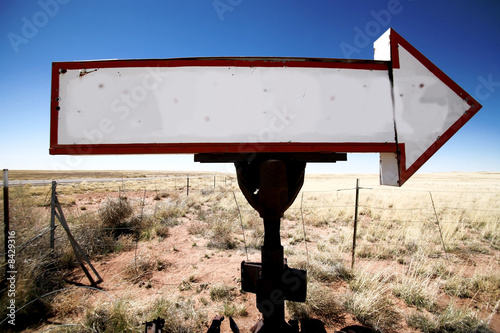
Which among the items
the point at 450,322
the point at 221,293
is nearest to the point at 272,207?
the point at 221,293

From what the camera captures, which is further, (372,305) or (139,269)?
(139,269)

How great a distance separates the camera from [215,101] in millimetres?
1691

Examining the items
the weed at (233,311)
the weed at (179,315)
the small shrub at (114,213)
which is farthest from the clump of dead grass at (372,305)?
the small shrub at (114,213)

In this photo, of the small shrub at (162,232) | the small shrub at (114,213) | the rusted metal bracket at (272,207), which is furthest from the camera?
the small shrub at (114,213)

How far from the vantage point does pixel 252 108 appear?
1.68 metres

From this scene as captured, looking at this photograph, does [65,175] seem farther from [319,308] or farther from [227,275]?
[319,308]

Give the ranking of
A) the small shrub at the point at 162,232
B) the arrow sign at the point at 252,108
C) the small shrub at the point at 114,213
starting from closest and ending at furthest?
the arrow sign at the point at 252,108, the small shrub at the point at 162,232, the small shrub at the point at 114,213

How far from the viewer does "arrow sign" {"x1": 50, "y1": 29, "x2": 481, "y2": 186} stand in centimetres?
166

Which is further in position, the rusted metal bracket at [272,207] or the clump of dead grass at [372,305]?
the clump of dead grass at [372,305]

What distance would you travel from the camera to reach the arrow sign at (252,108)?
1.66m

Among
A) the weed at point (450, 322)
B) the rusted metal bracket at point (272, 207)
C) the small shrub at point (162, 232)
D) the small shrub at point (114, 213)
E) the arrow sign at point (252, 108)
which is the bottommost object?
the weed at point (450, 322)

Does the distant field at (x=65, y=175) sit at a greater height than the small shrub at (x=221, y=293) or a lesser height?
greater

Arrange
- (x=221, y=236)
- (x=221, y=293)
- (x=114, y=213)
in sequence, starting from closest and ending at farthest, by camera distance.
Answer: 1. (x=221, y=293)
2. (x=221, y=236)
3. (x=114, y=213)

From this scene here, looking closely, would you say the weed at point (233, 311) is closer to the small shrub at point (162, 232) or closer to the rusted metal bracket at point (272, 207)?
the rusted metal bracket at point (272, 207)
